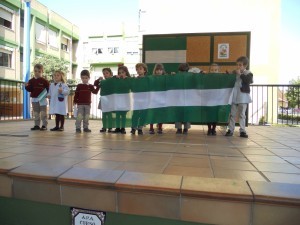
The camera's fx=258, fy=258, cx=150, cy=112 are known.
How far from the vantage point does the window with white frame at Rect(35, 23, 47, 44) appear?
24.9 metres

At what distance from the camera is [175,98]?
5.24m

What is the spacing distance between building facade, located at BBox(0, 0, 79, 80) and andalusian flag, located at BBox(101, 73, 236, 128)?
1908cm

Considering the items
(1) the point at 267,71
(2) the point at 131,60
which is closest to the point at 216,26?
(1) the point at 267,71

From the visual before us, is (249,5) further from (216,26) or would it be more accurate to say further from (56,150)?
(56,150)

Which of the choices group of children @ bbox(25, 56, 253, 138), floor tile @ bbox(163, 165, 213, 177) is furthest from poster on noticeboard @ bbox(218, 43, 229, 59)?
floor tile @ bbox(163, 165, 213, 177)

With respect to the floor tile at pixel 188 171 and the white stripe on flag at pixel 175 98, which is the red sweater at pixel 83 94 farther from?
the floor tile at pixel 188 171

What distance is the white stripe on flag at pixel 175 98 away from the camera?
5.18 meters

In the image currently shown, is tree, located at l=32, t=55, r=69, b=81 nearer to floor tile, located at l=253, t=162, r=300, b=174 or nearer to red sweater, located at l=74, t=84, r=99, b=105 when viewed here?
red sweater, located at l=74, t=84, r=99, b=105

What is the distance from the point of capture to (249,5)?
13672 millimetres

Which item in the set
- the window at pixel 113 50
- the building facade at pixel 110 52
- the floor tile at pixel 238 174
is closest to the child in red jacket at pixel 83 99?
the floor tile at pixel 238 174

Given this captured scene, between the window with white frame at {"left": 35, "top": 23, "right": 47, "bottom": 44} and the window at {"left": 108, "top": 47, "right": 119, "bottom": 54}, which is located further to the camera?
the window at {"left": 108, "top": 47, "right": 119, "bottom": 54}

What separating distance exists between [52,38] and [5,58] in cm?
765

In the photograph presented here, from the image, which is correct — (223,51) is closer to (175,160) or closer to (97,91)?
(97,91)

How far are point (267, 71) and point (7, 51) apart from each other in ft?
64.1
